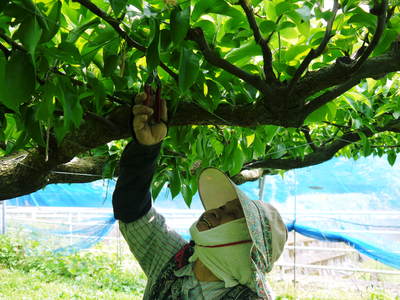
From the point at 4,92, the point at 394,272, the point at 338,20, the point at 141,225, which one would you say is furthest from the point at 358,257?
the point at 4,92

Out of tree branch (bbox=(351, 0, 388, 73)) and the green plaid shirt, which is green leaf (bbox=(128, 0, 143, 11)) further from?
the green plaid shirt

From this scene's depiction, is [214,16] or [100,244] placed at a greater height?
[214,16]

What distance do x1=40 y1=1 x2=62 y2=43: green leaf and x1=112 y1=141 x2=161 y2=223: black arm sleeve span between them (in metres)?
0.42

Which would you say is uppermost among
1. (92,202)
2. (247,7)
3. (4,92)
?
(247,7)

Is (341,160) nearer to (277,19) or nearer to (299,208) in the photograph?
(299,208)

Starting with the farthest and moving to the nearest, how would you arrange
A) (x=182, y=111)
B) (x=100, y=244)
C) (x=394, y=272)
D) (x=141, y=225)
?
(x=100, y=244)
(x=394, y=272)
(x=141, y=225)
(x=182, y=111)

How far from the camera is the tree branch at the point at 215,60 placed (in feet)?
1.87

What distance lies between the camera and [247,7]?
54cm

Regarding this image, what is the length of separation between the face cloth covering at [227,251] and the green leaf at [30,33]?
0.60 m

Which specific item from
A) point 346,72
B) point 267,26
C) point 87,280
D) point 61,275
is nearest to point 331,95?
point 346,72

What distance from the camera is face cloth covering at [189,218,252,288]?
91 cm

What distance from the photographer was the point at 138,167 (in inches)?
36.4

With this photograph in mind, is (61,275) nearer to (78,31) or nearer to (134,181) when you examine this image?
(134,181)

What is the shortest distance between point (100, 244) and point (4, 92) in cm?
531
